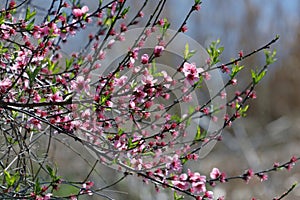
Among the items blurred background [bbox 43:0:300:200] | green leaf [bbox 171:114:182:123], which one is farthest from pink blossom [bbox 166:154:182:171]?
blurred background [bbox 43:0:300:200]

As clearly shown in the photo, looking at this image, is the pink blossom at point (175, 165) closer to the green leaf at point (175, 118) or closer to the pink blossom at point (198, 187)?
the pink blossom at point (198, 187)

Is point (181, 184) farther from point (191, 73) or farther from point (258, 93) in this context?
point (258, 93)

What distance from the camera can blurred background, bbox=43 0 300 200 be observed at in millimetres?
7143

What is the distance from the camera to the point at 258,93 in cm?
1199

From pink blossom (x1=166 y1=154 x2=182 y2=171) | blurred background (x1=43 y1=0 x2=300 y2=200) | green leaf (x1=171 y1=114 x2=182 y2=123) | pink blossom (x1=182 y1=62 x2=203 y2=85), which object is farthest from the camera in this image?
blurred background (x1=43 y1=0 x2=300 y2=200)

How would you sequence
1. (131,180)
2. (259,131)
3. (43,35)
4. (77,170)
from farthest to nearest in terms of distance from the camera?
(259,131) → (77,170) → (131,180) → (43,35)

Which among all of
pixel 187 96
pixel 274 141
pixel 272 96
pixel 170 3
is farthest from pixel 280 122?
pixel 187 96

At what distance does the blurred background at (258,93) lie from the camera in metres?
7.14

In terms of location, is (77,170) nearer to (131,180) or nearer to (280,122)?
(131,180)

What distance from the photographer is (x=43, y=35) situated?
1.90 meters

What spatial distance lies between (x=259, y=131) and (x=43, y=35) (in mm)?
9395

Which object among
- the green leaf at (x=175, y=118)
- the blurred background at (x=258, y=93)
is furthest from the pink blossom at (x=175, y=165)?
the blurred background at (x=258, y=93)

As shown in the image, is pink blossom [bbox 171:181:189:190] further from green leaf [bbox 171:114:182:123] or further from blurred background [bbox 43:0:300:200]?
blurred background [bbox 43:0:300:200]

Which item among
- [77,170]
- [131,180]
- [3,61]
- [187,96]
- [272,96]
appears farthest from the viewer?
[272,96]
